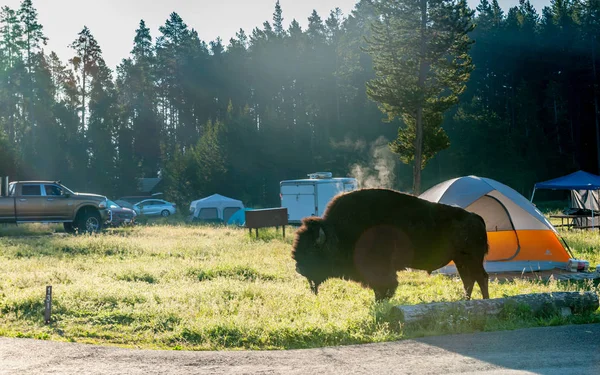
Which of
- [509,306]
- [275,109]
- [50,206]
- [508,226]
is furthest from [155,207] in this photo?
[509,306]

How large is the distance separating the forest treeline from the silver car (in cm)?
346

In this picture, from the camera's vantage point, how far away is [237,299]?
9.26 m

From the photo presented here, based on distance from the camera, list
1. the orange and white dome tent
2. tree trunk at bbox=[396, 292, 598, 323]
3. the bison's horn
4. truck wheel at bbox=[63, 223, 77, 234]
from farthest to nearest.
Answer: truck wheel at bbox=[63, 223, 77, 234] < the orange and white dome tent < the bison's horn < tree trunk at bbox=[396, 292, 598, 323]

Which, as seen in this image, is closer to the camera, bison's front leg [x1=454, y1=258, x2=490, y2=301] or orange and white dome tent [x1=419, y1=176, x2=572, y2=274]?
bison's front leg [x1=454, y1=258, x2=490, y2=301]

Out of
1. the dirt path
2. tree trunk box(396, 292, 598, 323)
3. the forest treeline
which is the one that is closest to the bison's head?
tree trunk box(396, 292, 598, 323)

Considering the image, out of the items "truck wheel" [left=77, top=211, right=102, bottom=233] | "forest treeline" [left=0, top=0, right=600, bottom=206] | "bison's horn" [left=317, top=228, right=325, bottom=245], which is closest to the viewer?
"bison's horn" [left=317, top=228, right=325, bottom=245]

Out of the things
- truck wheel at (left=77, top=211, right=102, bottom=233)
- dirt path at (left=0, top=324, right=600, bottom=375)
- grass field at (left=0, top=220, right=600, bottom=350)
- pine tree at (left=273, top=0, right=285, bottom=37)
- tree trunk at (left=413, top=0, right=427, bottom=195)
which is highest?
pine tree at (left=273, top=0, right=285, bottom=37)

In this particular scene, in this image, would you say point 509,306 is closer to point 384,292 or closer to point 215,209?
point 384,292

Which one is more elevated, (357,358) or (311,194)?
(311,194)

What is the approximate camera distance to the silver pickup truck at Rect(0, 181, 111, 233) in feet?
73.8

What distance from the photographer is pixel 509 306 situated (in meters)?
7.57

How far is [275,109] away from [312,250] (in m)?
57.0

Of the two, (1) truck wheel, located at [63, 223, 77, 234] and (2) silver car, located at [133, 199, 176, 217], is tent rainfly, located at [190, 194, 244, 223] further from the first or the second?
(1) truck wheel, located at [63, 223, 77, 234]

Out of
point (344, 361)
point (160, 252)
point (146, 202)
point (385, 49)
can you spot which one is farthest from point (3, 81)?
point (344, 361)
